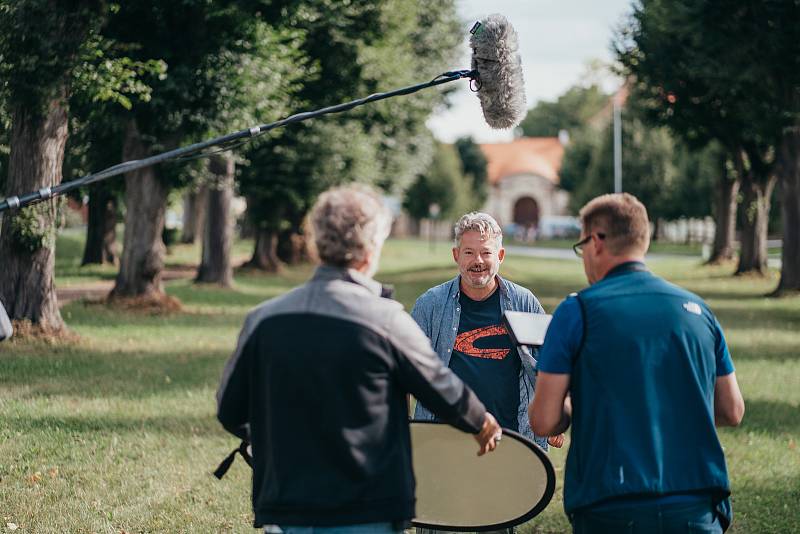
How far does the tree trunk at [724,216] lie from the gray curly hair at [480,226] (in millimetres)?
32878

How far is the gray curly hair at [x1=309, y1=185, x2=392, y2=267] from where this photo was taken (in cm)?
326

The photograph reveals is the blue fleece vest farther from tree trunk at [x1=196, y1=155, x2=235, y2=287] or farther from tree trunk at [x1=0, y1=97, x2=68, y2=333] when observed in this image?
tree trunk at [x1=196, y1=155, x2=235, y2=287]

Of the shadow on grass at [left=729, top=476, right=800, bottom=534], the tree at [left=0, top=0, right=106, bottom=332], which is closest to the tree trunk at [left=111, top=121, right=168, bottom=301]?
the tree at [left=0, top=0, right=106, bottom=332]

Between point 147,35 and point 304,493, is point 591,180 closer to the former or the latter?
point 147,35

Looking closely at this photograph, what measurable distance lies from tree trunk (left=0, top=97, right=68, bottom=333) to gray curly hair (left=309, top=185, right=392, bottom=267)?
1058 cm

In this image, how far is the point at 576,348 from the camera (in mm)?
3422

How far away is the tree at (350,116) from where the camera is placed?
24.0 m

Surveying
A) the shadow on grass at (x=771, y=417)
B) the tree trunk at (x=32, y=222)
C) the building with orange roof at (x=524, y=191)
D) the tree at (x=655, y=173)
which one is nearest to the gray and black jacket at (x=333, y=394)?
the shadow on grass at (x=771, y=417)

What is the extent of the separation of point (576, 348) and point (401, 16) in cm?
2228

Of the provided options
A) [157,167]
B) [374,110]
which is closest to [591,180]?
[374,110]

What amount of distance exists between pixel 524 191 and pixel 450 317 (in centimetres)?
9764

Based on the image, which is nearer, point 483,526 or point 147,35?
point 483,526

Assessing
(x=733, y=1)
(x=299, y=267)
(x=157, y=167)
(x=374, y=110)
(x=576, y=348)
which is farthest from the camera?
(x=299, y=267)

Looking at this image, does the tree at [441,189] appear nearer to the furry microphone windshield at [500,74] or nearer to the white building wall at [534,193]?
the white building wall at [534,193]
